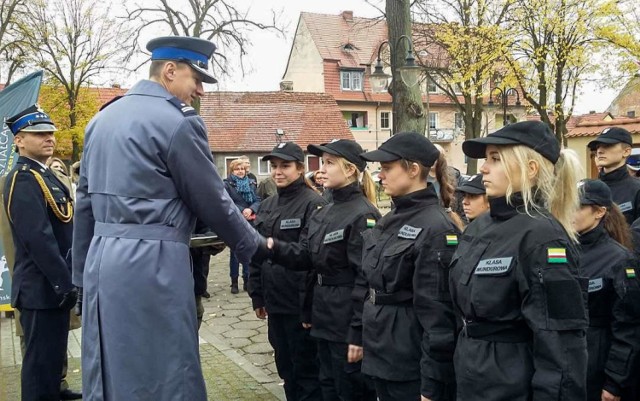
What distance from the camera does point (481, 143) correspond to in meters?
2.85

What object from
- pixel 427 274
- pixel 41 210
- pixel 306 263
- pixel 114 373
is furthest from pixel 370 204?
pixel 41 210

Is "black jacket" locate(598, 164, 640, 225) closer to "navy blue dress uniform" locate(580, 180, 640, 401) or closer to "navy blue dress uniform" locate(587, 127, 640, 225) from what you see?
"navy blue dress uniform" locate(587, 127, 640, 225)

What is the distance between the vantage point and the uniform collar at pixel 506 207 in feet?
8.89

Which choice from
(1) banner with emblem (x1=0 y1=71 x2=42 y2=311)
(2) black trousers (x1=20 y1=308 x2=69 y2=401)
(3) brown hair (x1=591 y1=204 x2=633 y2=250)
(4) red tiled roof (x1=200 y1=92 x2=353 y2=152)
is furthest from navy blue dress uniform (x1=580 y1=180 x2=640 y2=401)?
(4) red tiled roof (x1=200 y1=92 x2=353 y2=152)

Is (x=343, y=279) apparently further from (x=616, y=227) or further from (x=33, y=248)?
(x=33, y=248)

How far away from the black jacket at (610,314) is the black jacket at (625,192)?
1.81 m

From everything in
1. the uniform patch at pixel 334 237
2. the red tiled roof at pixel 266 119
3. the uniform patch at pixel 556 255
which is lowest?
the uniform patch at pixel 334 237

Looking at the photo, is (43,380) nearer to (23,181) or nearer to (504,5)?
(23,181)

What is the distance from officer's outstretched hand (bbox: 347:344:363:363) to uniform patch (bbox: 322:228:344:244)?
731 mm

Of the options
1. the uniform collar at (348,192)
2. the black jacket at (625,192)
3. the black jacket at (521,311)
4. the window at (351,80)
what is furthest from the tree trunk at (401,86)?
the window at (351,80)

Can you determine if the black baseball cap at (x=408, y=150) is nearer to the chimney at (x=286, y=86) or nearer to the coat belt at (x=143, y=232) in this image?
the coat belt at (x=143, y=232)

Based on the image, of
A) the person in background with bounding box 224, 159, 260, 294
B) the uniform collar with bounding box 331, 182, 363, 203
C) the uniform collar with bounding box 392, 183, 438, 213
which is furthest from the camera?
the person in background with bounding box 224, 159, 260, 294

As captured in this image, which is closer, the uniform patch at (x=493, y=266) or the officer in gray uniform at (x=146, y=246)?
the uniform patch at (x=493, y=266)

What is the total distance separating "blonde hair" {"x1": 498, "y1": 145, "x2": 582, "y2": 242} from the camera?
2.72 m
